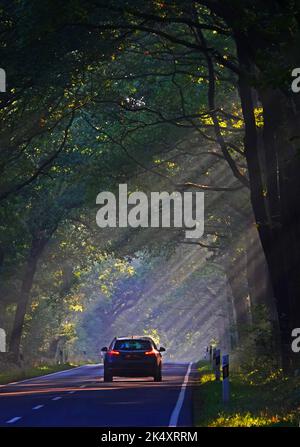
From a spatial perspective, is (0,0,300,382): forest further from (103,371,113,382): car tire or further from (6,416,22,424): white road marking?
(6,416,22,424): white road marking

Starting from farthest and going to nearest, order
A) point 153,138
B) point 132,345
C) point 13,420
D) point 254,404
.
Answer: point 153,138, point 132,345, point 254,404, point 13,420

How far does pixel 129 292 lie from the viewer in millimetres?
124312

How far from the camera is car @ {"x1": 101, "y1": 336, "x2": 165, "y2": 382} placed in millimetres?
34281

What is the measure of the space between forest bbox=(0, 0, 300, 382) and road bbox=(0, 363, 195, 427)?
10.0ft

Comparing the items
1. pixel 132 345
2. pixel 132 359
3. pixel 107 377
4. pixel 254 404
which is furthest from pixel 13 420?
pixel 107 377

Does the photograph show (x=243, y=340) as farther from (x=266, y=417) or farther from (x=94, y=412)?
(x=266, y=417)

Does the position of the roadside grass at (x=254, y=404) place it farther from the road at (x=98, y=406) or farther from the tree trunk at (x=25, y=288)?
the tree trunk at (x=25, y=288)

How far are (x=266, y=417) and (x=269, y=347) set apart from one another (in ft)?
38.2

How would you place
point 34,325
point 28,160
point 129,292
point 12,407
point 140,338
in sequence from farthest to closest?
1. point 129,292
2. point 34,325
3. point 28,160
4. point 140,338
5. point 12,407

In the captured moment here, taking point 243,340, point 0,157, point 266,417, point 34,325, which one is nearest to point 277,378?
point 266,417

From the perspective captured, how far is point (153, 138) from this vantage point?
3744 centimetres

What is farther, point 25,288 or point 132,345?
point 25,288

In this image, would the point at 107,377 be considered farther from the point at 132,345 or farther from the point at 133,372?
the point at 132,345

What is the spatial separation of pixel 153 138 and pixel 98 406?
663 inches
